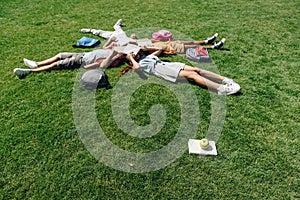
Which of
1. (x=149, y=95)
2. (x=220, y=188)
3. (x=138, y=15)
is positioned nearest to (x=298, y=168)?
(x=220, y=188)

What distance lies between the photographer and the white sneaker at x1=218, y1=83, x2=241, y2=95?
16.2 feet

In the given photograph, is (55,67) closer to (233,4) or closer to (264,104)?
(264,104)

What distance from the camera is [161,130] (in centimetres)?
425

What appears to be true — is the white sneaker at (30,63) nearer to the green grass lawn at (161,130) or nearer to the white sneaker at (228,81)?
the green grass lawn at (161,130)

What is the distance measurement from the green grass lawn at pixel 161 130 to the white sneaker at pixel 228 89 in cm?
17

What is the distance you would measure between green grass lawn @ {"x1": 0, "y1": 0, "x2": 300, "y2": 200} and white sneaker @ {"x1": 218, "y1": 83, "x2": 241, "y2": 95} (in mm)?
170

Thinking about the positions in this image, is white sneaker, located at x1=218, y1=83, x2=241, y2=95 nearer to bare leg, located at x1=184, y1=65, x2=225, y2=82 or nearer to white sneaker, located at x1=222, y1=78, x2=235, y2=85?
white sneaker, located at x1=222, y1=78, x2=235, y2=85

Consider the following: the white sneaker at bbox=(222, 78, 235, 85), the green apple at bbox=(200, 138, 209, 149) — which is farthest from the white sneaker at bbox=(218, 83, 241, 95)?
the green apple at bbox=(200, 138, 209, 149)

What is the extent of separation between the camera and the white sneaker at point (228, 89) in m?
4.94

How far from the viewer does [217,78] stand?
5262 millimetres

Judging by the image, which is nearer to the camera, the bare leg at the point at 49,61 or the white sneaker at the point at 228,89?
the white sneaker at the point at 228,89

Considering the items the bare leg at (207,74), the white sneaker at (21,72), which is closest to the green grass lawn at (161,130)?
the white sneaker at (21,72)

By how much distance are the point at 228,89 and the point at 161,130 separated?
1.67m

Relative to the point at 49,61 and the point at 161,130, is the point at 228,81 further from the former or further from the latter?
the point at 49,61
